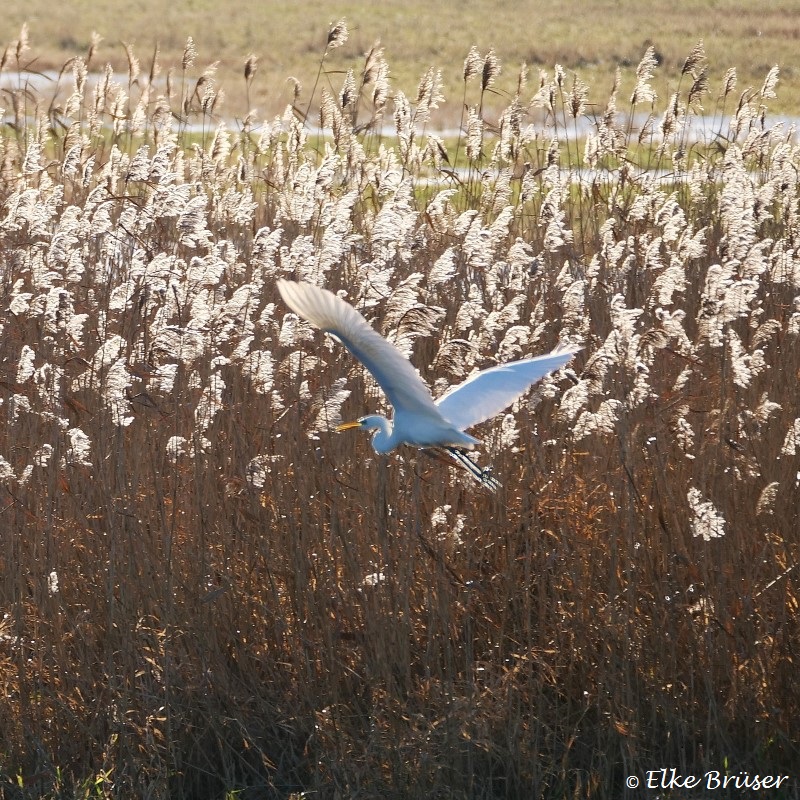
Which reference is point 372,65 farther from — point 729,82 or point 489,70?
point 729,82

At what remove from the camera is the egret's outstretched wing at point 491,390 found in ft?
9.64

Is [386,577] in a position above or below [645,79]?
below

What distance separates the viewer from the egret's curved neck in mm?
2850

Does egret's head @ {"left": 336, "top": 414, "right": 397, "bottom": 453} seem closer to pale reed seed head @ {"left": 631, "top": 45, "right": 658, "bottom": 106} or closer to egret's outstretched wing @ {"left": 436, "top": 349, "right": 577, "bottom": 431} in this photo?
egret's outstretched wing @ {"left": 436, "top": 349, "right": 577, "bottom": 431}

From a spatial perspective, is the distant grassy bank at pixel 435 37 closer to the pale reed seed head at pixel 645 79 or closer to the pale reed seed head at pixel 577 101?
the pale reed seed head at pixel 645 79

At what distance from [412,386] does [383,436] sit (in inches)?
6.6

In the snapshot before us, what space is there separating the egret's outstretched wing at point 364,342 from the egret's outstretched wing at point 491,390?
135 millimetres

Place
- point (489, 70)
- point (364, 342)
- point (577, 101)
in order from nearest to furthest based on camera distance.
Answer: point (364, 342) < point (489, 70) < point (577, 101)

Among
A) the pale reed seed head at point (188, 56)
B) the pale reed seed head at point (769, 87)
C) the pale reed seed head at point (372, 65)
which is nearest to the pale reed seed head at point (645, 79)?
the pale reed seed head at point (769, 87)

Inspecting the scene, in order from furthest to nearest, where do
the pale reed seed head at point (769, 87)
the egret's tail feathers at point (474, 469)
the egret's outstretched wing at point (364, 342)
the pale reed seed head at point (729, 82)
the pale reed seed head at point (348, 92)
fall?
1. the pale reed seed head at point (729, 82)
2. the pale reed seed head at point (769, 87)
3. the pale reed seed head at point (348, 92)
4. the egret's tail feathers at point (474, 469)
5. the egret's outstretched wing at point (364, 342)

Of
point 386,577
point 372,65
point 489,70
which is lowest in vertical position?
point 386,577

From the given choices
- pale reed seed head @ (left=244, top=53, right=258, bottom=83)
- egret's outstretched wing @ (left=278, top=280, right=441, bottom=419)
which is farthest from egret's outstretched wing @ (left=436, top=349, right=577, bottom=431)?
pale reed seed head @ (left=244, top=53, right=258, bottom=83)

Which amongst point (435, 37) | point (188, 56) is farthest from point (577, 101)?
point (435, 37)

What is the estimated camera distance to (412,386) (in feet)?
9.13
